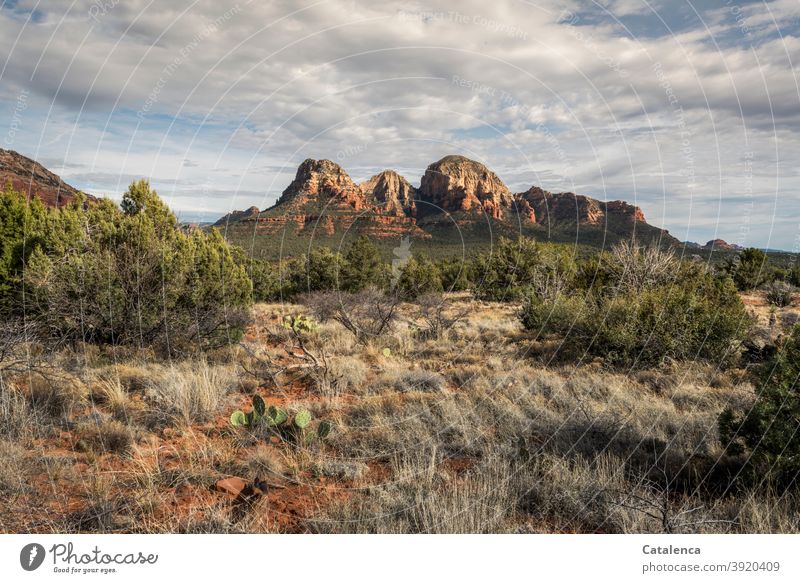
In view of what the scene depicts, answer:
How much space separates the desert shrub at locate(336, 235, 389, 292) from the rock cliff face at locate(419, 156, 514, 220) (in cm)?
574

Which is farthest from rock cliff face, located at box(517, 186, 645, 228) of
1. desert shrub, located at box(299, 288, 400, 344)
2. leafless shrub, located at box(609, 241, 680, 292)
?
desert shrub, located at box(299, 288, 400, 344)

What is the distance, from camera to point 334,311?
1752cm

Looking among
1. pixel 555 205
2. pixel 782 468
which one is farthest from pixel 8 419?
pixel 555 205

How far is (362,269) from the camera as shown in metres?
30.8

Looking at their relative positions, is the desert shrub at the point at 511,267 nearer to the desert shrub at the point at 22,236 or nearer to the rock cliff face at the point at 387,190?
the rock cliff face at the point at 387,190

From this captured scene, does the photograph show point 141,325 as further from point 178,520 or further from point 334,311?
point 178,520

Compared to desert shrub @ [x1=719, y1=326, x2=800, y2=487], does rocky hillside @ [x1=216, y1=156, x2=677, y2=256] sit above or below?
above

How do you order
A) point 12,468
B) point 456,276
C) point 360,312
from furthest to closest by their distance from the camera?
point 456,276, point 360,312, point 12,468

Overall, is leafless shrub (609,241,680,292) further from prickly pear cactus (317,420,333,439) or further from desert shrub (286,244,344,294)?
desert shrub (286,244,344,294)

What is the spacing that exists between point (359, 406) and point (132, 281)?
7481 millimetres

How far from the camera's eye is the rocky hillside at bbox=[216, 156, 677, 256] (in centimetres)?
2188

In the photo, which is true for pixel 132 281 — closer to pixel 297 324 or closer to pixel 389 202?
pixel 297 324

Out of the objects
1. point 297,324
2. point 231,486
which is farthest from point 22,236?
point 231,486

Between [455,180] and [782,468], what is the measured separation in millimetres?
25255
